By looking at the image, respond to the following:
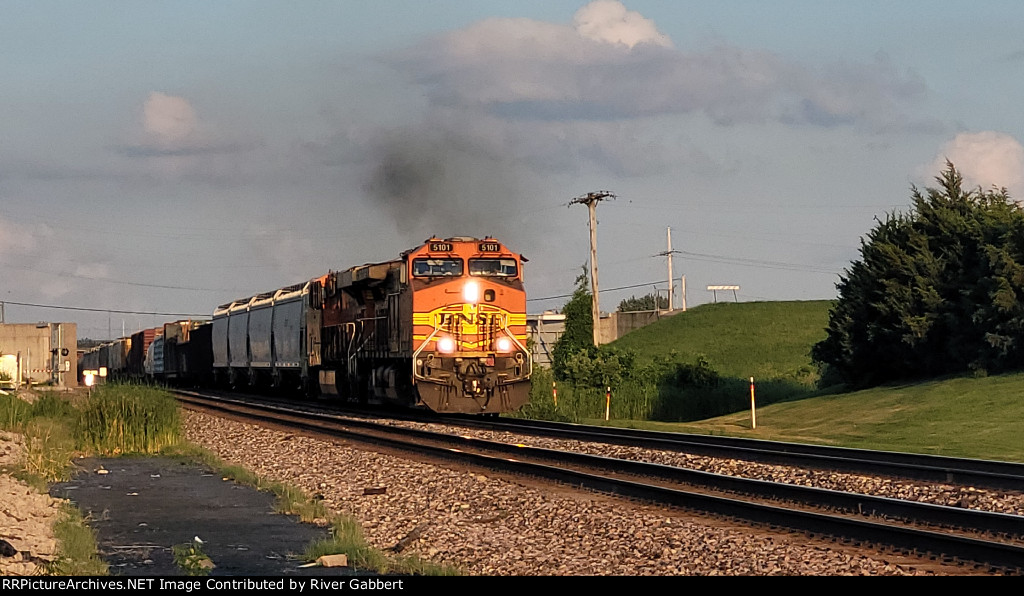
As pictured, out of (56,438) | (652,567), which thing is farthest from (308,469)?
(652,567)

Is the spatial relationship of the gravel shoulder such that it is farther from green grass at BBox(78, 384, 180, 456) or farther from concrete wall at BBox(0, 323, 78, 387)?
concrete wall at BBox(0, 323, 78, 387)

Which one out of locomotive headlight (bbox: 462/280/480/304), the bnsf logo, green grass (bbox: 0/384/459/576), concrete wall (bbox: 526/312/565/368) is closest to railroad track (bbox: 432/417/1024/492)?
the bnsf logo

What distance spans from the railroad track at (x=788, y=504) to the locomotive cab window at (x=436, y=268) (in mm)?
7248

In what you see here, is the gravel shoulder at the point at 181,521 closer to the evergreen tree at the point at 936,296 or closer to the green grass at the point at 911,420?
the green grass at the point at 911,420

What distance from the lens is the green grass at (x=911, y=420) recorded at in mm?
22406

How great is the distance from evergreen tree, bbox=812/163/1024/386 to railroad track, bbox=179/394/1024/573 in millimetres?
17562

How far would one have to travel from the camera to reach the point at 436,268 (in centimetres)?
2842

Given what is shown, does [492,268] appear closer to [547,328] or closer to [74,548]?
[74,548]

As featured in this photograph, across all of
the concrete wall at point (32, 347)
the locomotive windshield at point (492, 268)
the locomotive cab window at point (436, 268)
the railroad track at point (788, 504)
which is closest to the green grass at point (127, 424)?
the railroad track at point (788, 504)

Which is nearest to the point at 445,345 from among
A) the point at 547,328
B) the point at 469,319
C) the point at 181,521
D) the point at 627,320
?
the point at 469,319

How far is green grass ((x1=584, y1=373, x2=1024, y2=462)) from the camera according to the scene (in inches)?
882

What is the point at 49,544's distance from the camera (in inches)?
445

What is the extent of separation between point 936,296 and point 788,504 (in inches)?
908

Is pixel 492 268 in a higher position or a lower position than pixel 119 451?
higher
